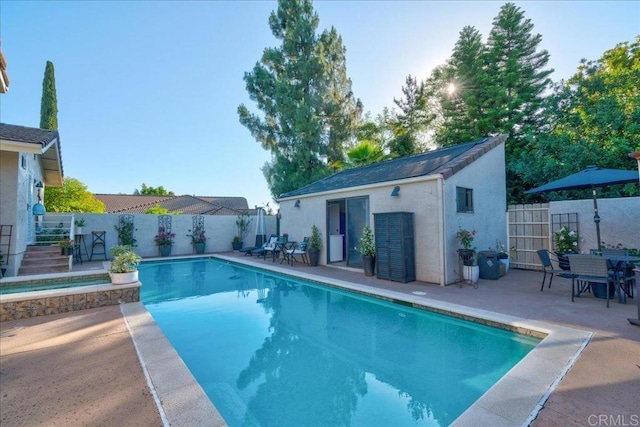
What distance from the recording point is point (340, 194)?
35.2ft

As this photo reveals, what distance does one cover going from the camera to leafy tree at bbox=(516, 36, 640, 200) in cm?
1088

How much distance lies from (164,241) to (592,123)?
20450 millimetres

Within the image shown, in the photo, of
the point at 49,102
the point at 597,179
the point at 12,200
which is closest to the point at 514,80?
the point at 597,179

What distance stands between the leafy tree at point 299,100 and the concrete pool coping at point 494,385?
581 inches

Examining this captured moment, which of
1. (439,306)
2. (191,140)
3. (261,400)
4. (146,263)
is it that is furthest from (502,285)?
(191,140)

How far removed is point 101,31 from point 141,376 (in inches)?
454

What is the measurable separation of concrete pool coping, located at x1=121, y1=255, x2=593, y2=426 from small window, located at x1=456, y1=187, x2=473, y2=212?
12.3 feet

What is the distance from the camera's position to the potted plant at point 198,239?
16.8m

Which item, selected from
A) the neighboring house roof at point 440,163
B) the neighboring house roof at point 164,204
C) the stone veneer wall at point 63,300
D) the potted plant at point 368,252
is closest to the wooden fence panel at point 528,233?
the neighboring house roof at point 440,163

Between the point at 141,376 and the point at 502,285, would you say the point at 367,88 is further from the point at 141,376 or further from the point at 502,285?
the point at 141,376

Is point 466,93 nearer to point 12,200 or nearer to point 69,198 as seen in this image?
point 12,200

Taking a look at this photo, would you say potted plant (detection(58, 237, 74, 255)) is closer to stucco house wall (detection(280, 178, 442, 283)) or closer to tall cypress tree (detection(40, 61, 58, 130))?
stucco house wall (detection(280, 178, 442, 283))

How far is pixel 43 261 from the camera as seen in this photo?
9.17 metres

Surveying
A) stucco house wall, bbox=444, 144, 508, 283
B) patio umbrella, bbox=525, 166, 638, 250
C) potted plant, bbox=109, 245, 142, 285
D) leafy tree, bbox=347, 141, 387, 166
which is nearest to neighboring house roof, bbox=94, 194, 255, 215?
leafy tree, bbox=347, 141, 387, 166
